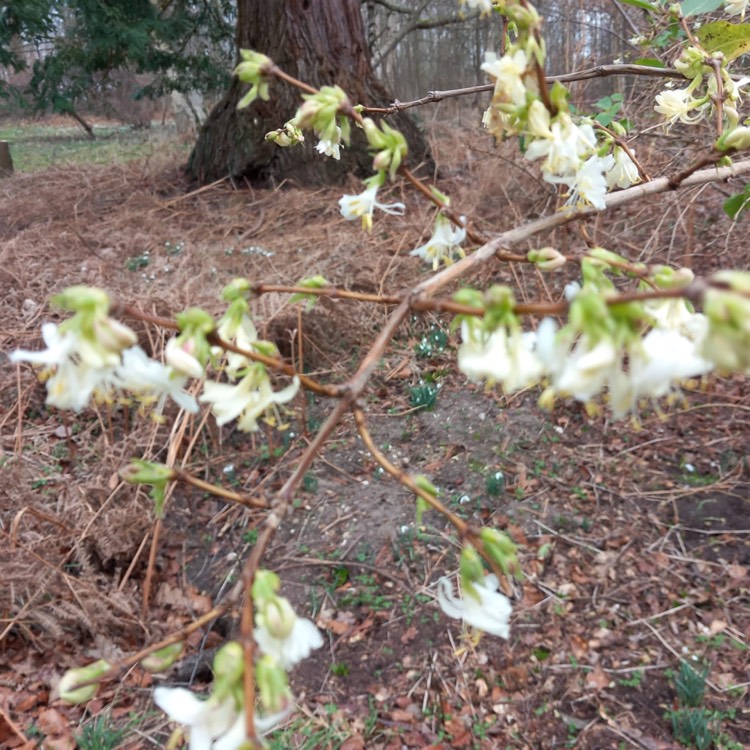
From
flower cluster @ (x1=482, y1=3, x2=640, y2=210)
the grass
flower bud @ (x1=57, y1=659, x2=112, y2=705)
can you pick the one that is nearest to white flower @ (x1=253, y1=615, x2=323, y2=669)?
flower bud @ (x1=57, y1=659, x2=112, y2=705)

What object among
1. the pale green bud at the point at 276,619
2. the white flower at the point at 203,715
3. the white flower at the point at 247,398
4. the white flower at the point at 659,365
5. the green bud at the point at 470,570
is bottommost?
the green bud at the point at 470,570

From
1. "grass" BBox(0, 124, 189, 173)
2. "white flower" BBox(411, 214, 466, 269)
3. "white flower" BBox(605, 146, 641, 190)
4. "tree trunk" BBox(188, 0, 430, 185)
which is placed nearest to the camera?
"white flower" BBox(411, 214, 466, 269)

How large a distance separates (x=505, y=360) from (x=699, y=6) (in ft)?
4.26

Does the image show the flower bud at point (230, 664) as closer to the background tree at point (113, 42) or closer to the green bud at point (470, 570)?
the green bud at point (470, 570)

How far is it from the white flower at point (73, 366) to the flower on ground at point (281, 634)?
0.79ft

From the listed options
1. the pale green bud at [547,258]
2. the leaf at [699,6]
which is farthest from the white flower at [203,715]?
the leaf at [699,6]

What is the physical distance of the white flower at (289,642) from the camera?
1.80ft

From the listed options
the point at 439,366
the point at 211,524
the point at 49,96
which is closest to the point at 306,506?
the point at 211,524

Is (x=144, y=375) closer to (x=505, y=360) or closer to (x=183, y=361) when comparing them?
A: (x=183, y=361)

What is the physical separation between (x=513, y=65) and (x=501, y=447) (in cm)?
204

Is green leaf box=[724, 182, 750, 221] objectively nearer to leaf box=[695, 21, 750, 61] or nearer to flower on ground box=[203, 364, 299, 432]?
leaf box=[695, 21, 750, 61]

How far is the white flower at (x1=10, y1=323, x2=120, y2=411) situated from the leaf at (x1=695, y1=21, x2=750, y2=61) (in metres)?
1.46

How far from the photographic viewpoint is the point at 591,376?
1.61ft

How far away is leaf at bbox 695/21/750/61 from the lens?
4.52 ft
